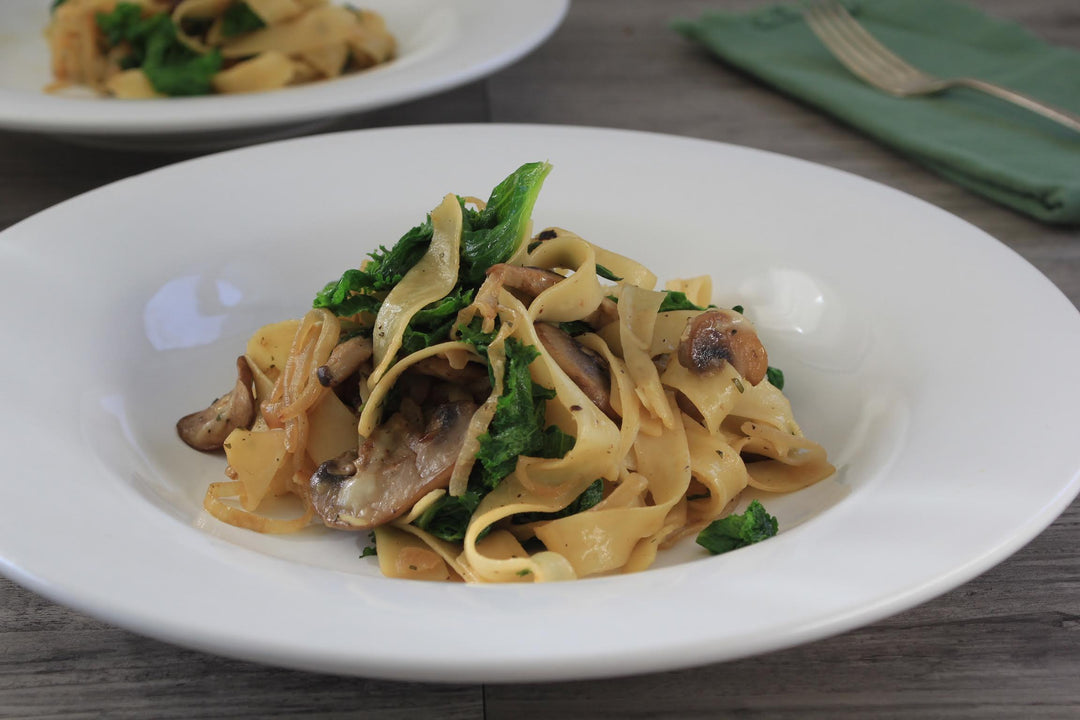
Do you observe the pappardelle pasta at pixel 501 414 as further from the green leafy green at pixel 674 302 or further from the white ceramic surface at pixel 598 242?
the white ceramic surface at pixel 598 242

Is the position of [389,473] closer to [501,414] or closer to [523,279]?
[501,414]

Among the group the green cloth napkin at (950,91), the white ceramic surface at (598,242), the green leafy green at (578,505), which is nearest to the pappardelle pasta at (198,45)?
the white ceramic surface at (598,242)

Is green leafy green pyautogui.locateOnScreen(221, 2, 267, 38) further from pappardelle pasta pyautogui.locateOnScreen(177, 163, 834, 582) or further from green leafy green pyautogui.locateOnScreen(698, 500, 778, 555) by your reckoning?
green leafy green pyautogui.locateOnScreen(698, 500, 778, 555)

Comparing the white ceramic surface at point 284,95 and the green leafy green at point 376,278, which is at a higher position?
the green leafy green at point 376,278

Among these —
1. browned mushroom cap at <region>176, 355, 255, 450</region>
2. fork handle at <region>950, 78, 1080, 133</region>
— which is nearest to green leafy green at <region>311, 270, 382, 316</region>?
browned mushroom cap at <region>176, 355, 255, 450</region>

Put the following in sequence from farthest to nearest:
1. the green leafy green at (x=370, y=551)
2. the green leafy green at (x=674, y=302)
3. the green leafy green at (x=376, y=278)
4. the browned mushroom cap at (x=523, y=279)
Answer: the green leafy green at (x=674, y=302)
the green leafy green at (x=376, y=278)
the browned mushroom cap at (x=523, y=279)
the green leafy green at (x=370, y=551)

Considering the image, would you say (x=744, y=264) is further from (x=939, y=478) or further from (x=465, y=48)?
(x=465, y=48)
